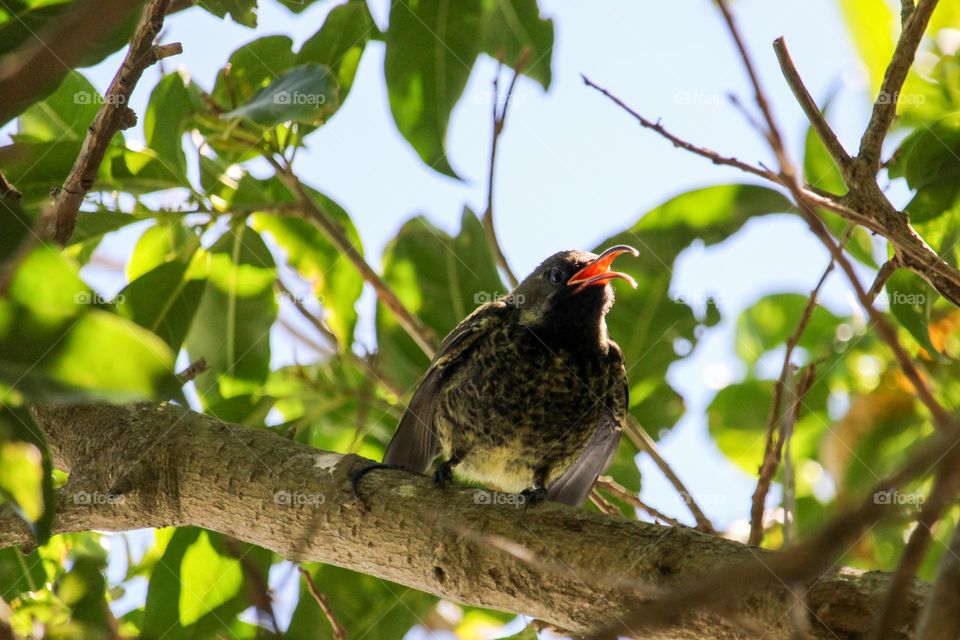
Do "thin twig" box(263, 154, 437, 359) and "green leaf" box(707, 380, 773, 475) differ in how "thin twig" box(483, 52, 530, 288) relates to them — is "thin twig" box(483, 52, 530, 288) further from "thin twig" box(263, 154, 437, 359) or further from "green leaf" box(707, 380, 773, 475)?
"green leaf" box(707, 380, 773, 475)

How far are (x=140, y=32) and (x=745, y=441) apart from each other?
10.9 ft

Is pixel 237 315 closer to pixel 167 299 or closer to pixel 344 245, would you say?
pixel 167 299

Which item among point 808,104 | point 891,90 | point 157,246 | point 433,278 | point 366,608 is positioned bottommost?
point 366,608

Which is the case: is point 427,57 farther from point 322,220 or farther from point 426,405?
point 426,405

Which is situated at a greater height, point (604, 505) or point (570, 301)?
point (570, 301)

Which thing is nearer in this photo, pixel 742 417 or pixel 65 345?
pixel 65 345

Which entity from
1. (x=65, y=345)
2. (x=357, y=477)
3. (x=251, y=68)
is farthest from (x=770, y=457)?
(x=251, y=68)

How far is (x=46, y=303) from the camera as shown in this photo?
1.20 m

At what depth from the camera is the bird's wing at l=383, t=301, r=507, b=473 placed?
406 centimetres

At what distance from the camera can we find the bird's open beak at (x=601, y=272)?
3.79 meters

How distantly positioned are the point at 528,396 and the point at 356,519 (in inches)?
66.0

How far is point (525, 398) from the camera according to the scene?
165 inches

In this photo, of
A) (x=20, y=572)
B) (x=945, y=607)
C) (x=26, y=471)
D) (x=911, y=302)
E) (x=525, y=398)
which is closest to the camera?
(x=945, y=607)

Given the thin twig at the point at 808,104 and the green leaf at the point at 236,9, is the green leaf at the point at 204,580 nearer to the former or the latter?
the green leaf at the point at 236,9
